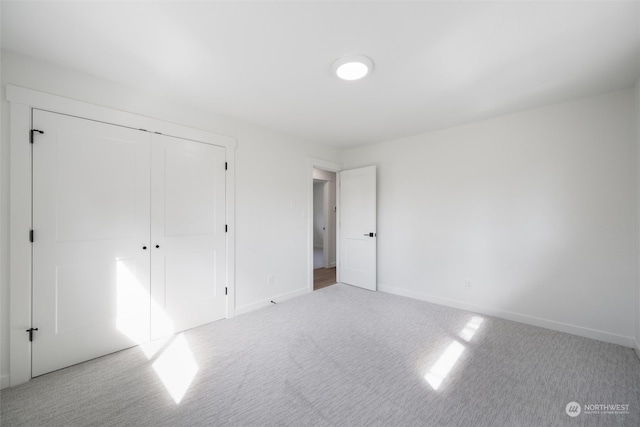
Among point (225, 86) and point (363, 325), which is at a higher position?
point (225, 86)

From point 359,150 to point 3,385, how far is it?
476cm

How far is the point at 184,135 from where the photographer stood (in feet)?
8.87

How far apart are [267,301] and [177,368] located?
1.49 m

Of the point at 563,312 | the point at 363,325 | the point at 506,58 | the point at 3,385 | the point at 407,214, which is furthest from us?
the point at 407,214

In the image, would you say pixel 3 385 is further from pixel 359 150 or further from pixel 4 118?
pixel 359 150

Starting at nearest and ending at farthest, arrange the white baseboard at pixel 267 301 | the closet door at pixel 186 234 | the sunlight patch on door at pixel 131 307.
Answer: the sunlight patch on door at pixel 131 307
the closet door at pixel 186 234
the white baseboard at pixel 267 301

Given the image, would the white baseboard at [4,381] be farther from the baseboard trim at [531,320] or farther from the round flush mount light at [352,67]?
the baseboard trim at [531,320]

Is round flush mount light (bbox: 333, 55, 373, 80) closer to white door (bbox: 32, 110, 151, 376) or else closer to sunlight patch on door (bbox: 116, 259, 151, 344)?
white door (bbox: 32, 110, 151, 376)

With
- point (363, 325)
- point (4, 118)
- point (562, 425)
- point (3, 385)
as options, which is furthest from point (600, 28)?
point (3, 385)

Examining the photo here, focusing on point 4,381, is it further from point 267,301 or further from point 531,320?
point 531,320

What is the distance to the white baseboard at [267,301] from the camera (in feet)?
10.5

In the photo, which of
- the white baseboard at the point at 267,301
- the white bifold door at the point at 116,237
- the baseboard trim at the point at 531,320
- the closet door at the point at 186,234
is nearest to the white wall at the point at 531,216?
the baseboard trim at the point at 531,320

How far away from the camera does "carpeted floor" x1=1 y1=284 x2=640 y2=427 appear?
5.13 ft

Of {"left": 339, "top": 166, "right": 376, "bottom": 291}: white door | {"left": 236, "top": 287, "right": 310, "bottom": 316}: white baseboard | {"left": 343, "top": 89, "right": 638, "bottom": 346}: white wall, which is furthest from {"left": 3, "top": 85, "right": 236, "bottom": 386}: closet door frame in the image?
{"left": 343, "top": 89, "right": 638, "bottom": 346}: white wall
